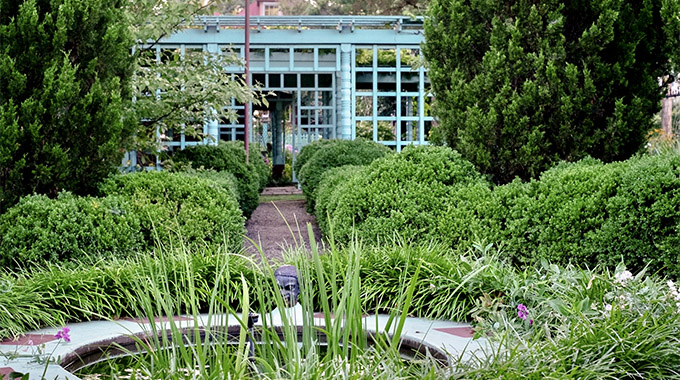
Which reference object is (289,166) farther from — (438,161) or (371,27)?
(438,161)

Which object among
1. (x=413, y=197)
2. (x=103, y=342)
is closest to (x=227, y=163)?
(x=413, y=197)

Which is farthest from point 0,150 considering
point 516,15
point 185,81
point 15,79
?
point 516,15

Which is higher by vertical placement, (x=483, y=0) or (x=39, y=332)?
(x=483, y=0)

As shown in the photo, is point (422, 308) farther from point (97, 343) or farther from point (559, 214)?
point (97, 343)

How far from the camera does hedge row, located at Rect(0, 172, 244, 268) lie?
4797mm

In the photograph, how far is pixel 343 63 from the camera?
15.3 metres

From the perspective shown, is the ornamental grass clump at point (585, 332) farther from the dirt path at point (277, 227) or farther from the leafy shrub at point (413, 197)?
the dirt path at point (277, 227)

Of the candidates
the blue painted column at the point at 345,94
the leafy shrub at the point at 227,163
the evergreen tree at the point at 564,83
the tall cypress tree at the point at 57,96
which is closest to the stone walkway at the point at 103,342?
the tall cypress tree at the point at 57,96

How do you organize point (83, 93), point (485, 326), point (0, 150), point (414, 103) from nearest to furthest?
1. point (485, 326)
2. point (0, 150)
3. point (83, 93)
4. point (414, 103)

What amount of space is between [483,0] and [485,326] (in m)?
3.64

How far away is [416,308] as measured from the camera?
12.6 ft

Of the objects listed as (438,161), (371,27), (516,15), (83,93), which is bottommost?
(438,161)

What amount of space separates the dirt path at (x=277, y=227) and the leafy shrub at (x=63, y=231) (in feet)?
4.94

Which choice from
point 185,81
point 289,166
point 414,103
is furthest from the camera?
point 289,166
